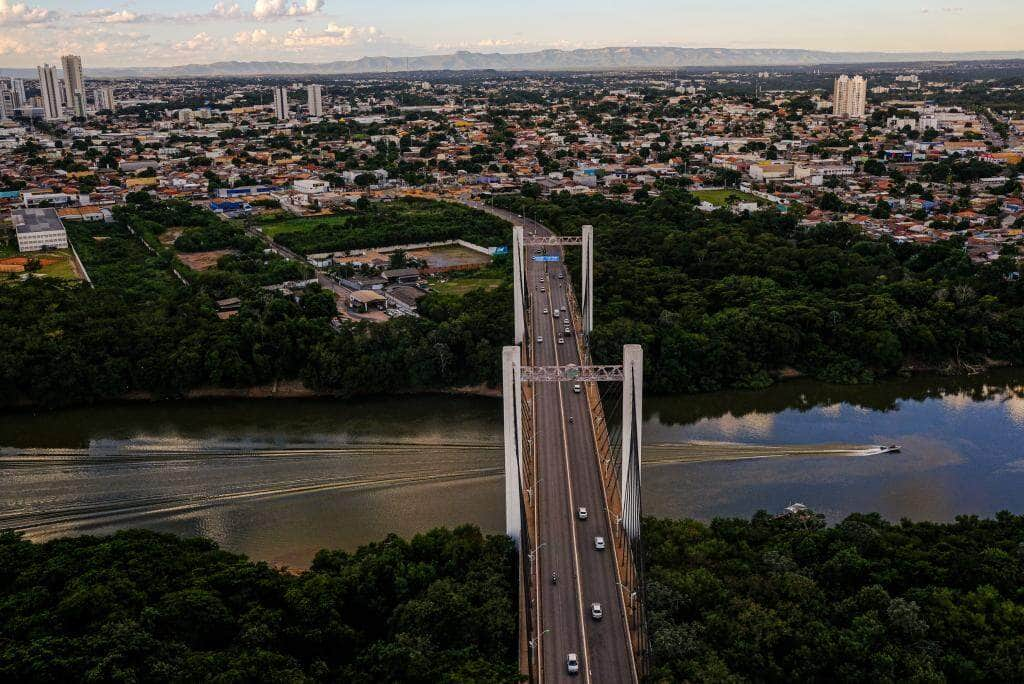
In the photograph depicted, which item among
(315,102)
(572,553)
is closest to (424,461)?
(572,553)

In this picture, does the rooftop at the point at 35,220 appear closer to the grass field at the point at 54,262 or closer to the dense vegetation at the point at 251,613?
the grass field at the point at 54,262

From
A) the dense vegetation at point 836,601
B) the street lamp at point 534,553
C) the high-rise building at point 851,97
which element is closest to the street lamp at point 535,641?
the dense vegetation at point 836,601

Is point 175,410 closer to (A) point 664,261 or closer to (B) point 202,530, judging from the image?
(B) point 202,530

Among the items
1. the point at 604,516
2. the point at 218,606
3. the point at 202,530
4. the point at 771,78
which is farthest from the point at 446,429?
the point at 771,78

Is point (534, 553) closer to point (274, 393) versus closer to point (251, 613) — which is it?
point (251, 613)

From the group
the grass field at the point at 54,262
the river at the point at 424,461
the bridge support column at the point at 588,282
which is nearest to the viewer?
the river at the point at 424,461
